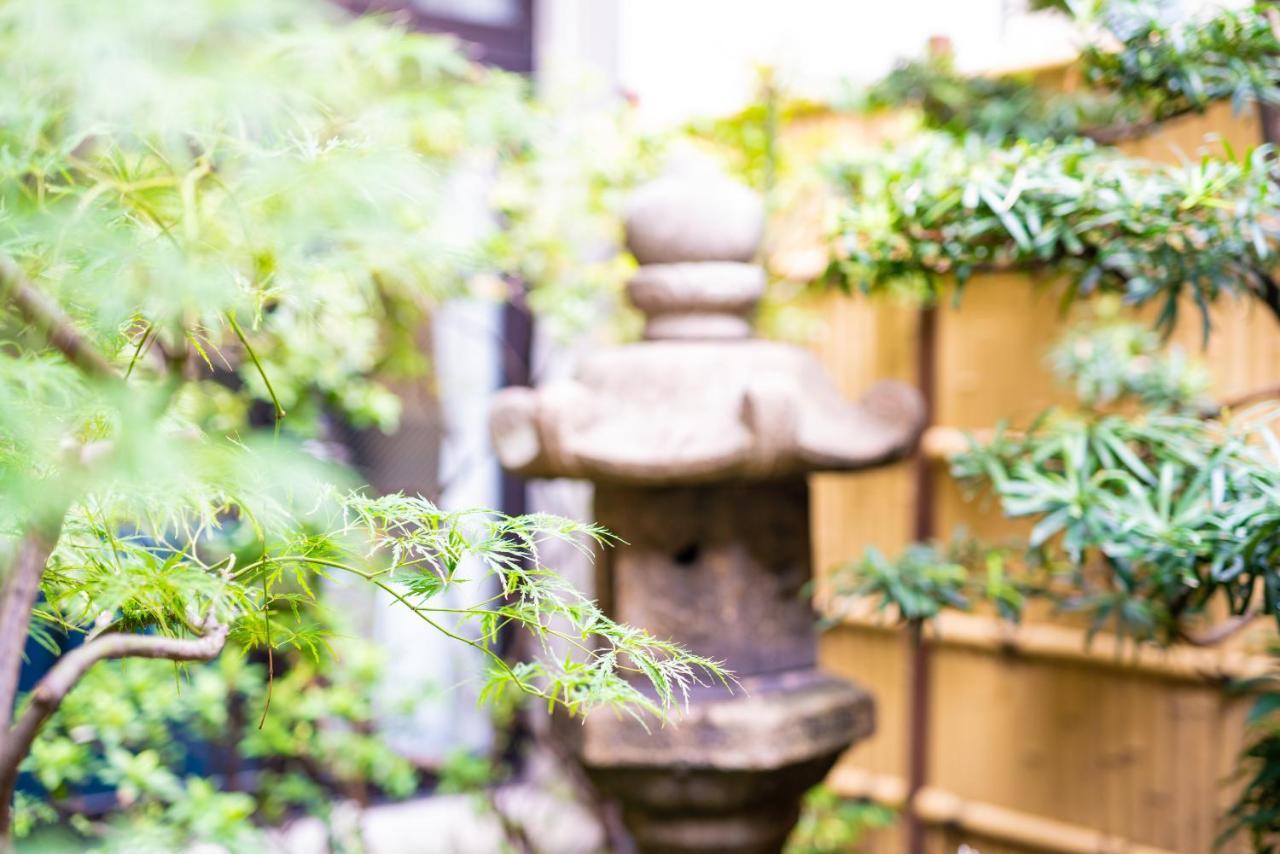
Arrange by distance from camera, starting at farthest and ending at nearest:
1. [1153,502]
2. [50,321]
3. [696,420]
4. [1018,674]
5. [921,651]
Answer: [921,651]
[1018,674]
[696,420]
[1153,502]
[50,321]

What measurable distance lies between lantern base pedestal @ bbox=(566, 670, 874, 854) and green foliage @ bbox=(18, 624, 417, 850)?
52 cm

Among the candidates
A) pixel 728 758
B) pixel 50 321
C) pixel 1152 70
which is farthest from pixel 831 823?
pixel 50 321

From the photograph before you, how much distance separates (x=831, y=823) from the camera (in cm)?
276

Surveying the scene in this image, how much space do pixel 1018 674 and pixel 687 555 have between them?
3.18 feet

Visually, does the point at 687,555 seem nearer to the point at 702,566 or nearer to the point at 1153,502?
the point at 702,566

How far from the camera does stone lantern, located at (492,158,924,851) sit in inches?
72.2

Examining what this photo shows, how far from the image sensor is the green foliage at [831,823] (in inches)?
107

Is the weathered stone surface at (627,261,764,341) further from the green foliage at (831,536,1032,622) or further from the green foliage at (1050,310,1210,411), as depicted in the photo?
the green foliage at (1050,310,1210,411)

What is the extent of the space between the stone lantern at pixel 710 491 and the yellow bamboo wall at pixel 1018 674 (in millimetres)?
419

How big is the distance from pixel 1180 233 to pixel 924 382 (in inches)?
45.7

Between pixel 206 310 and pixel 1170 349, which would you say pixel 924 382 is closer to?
pixel 1170 349

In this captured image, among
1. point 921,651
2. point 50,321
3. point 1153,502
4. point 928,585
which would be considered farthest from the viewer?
point 921,651

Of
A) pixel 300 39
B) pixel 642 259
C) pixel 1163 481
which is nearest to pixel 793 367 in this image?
pixel 642 259

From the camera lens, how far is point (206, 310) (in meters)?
0.77
